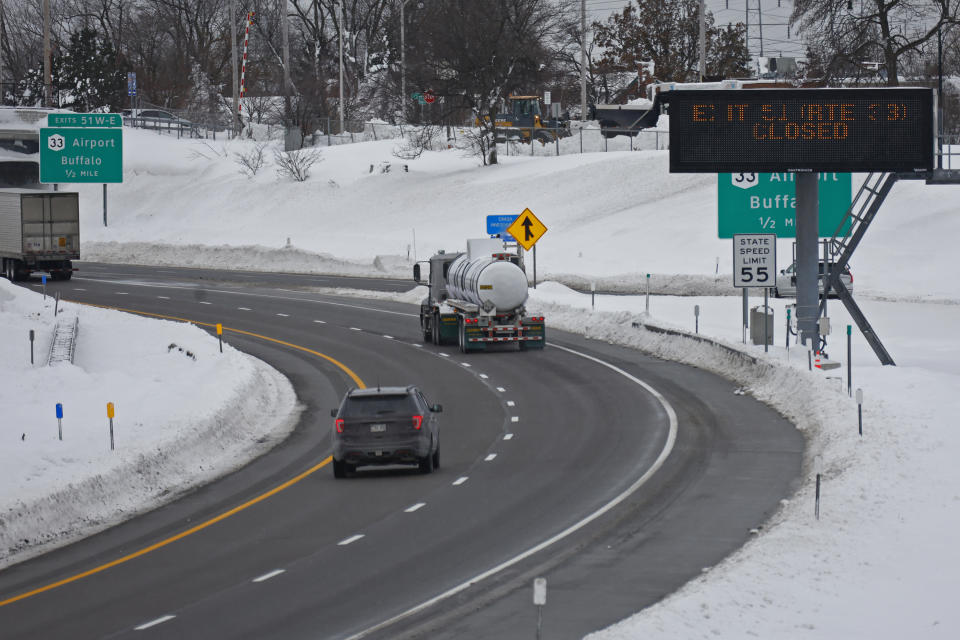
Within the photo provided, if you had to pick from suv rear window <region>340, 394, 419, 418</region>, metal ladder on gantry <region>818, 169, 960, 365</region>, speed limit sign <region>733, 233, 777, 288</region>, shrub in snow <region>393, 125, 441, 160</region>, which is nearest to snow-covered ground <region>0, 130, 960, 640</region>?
metal ladder on gantry <region>818, 169, 960, 365</region>

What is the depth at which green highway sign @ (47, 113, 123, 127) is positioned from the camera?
183 feet

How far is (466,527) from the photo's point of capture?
59.6 feet

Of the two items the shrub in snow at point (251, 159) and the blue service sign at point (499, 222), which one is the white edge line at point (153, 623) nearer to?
A: the blue service sign at point (499, 222)

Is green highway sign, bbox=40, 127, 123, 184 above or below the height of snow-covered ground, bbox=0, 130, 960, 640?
above

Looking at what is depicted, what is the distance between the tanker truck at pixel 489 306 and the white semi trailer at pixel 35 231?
26.3 m

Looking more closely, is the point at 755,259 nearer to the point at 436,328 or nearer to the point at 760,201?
the point at 760,201

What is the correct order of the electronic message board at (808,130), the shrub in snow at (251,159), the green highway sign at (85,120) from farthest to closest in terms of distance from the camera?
the shrub in snow at (251,159) → the green highway sign at (85,120) → the electronic message board at (808,130)

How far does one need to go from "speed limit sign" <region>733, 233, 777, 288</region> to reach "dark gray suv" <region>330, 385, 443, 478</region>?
12.1 metres

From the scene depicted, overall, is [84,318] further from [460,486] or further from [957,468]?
[957,468]

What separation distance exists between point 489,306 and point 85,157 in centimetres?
2628

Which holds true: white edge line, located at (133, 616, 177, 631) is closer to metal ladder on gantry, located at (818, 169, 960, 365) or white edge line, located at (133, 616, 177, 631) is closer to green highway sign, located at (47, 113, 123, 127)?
metal ladder on gantry, located at (818, 169, 960, 365)

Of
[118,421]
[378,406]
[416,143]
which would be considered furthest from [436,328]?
[416,143]

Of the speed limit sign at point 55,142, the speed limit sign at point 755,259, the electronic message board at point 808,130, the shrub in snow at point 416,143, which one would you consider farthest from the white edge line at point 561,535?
the shrub in snow at point 416,143

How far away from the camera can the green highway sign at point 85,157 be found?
5628 cm
